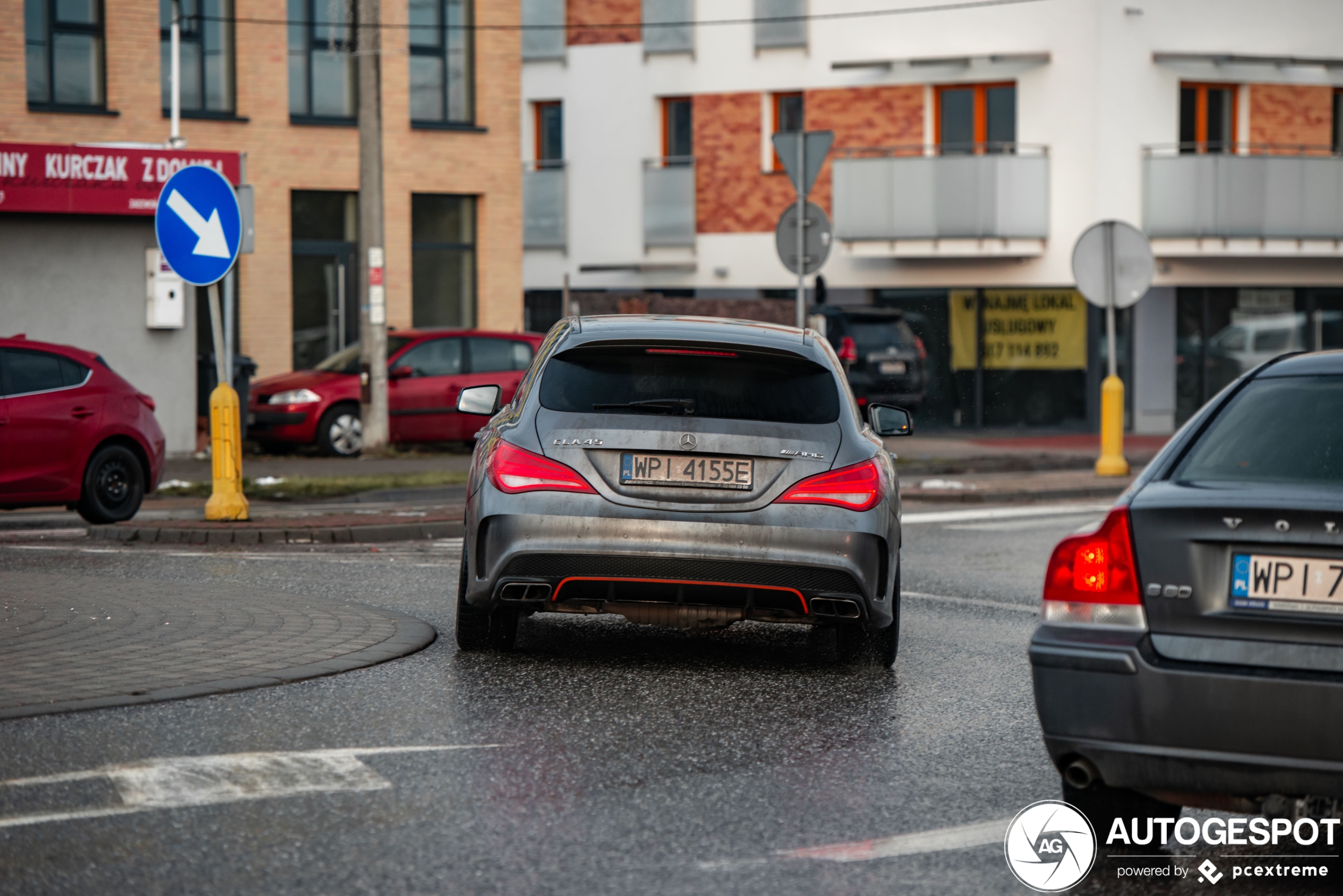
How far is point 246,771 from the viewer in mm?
5688

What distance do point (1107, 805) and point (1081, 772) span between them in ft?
0.93

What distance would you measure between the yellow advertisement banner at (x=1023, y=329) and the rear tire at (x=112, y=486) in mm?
20937

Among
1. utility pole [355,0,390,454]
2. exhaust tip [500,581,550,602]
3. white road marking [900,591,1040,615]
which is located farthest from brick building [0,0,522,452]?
exhaust tip [500,581,550,602]

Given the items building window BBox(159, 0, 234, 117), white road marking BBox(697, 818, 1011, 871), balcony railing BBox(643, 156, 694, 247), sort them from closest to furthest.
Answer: white road marking BBox(697, 818, 1011, 871)
building window BBox(159, 0, 234, 117)
balcony railing BBox(643, 156, 694, 247)

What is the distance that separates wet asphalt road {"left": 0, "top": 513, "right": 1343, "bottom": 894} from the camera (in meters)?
4.65

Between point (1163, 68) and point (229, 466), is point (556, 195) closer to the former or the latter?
point (1163, 68)

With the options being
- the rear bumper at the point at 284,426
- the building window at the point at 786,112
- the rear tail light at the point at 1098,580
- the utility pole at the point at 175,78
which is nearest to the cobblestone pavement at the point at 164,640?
the rear tail light at the point at 1098,580

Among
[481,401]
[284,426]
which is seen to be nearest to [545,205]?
[284,426]

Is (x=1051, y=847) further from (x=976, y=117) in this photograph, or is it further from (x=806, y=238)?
(x=976, y=117)

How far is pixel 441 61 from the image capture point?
28.2m

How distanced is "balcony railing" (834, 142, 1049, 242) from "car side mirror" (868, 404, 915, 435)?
76.6 feet

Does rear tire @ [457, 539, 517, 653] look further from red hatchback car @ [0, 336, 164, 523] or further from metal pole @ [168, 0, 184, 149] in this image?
metal pole @ [168, 0, 184, 149]

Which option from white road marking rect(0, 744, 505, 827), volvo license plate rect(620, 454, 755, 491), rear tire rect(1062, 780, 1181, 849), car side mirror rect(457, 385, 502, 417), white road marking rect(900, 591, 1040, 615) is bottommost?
white road marking rect(900, 591, 1040, 615)

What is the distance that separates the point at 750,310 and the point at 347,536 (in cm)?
1854
